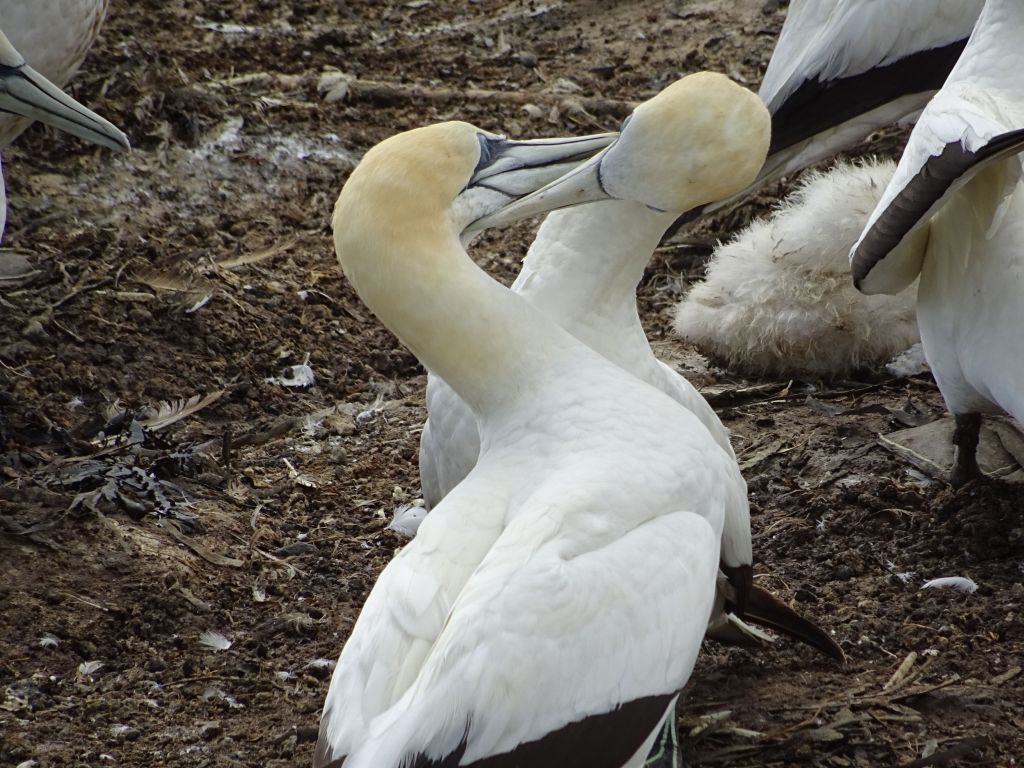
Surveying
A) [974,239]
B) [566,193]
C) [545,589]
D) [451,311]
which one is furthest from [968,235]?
[545,589]

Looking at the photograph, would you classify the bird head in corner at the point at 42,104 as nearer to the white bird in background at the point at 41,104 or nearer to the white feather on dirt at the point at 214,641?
the white bird in background at the point at 41,104

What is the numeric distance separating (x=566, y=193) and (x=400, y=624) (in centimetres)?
101

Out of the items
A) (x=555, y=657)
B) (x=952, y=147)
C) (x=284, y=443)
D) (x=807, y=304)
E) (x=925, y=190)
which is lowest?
(x=284, y=443)

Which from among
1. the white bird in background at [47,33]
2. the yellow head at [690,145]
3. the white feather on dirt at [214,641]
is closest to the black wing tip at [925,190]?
the yellow head at [690,145]

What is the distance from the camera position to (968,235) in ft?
12.1

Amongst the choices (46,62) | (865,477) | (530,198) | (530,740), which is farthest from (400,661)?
(46,62)

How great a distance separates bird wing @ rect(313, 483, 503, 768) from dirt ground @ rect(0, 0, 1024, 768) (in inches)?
26.6

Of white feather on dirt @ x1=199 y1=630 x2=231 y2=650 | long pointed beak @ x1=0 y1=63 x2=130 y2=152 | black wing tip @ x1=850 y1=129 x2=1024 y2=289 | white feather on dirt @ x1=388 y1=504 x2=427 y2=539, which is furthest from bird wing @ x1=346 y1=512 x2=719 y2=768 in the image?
long pointed beak @ x1=0 y1=63 x2=130 y2=152

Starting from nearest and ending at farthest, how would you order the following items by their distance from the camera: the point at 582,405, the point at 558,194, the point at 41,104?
the point at 582,405 → the point at 558,194 → the point at 41,104

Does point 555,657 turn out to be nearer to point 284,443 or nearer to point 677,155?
point 677,155

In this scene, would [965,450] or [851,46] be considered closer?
[965,450]

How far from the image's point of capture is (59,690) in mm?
3338

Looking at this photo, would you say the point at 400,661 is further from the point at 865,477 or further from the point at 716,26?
the point at 716,26

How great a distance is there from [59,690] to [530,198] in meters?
1.50
